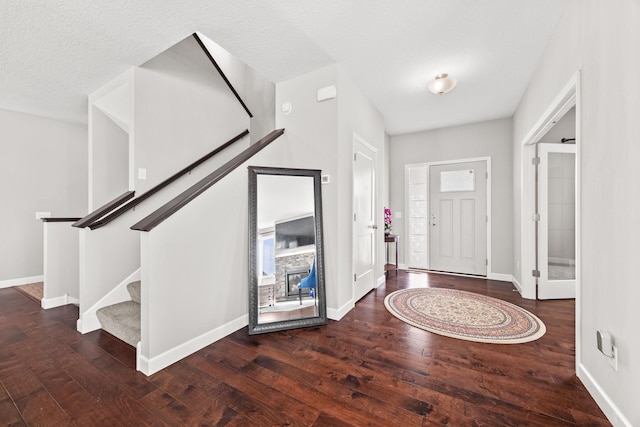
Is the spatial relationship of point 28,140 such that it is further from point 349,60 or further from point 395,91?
point 395,91

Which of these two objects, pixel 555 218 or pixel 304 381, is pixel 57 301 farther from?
pixel 555 218

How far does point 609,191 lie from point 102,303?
3.99 meters

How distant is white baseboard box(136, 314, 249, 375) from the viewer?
180 centimetres

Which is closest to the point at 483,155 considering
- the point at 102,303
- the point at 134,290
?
the point at 134,290

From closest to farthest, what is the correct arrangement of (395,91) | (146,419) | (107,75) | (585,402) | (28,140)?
(146,419), (585,402), (107,75), (395,91), (28,140)

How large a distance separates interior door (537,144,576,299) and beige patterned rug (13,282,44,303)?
634 cm

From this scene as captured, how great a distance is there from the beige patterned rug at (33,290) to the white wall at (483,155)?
18.3 ft

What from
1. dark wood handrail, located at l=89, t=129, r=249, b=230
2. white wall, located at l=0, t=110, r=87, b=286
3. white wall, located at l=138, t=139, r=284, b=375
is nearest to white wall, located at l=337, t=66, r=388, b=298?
white wall, located at l=138, t=139, r=284, b=375

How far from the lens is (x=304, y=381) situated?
1.71m

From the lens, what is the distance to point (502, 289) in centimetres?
377

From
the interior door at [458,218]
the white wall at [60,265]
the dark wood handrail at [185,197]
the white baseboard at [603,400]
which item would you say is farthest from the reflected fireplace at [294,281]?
the interior door at [458,218]

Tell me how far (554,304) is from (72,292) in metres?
5.83

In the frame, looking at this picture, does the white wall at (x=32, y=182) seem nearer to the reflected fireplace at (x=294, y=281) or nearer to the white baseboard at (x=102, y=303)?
the white baseboard at (x=102, y=303)

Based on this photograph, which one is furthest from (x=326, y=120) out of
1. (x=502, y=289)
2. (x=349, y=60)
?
(x=502, y=289)
